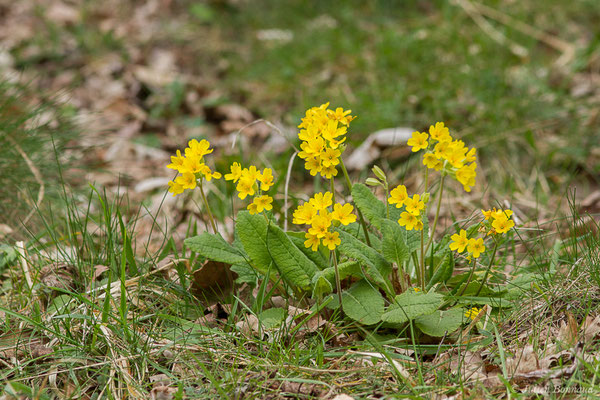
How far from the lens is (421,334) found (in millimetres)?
1816

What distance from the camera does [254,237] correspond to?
6.01ft

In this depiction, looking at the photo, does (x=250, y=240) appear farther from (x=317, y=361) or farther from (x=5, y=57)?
(x=5, y=57)

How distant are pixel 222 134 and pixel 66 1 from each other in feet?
10.0

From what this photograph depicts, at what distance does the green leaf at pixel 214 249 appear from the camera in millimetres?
1800

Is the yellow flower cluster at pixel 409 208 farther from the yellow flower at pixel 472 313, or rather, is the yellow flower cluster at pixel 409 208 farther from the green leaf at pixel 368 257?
the yellow flower at pixel 472 313

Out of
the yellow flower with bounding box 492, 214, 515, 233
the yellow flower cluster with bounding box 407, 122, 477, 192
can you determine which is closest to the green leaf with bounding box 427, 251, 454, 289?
the yellow flower with bounding box 492, 214, 515, 233

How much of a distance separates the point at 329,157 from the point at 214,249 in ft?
1.62

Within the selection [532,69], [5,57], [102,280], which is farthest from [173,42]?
[102,280]

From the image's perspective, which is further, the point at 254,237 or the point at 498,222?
the point at 254,237

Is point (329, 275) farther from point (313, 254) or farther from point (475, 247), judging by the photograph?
point (475, 247)

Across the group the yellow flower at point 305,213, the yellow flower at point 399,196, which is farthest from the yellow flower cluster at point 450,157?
the yellow flower at point 305,213

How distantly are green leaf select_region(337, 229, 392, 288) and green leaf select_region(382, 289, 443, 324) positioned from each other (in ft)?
0.38

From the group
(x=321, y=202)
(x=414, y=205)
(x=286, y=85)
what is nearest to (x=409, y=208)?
(x=414, y=205)

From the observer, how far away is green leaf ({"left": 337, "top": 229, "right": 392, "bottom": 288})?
1759 millimetres
